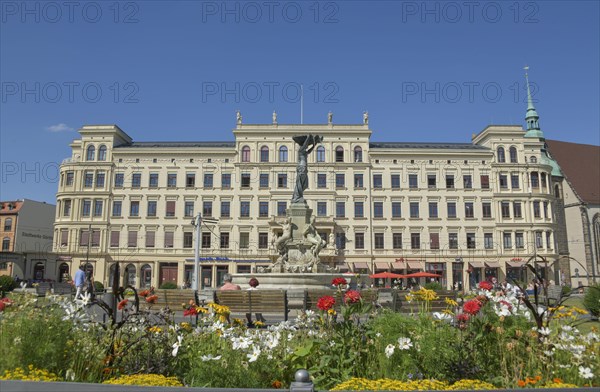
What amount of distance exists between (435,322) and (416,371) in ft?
3.29

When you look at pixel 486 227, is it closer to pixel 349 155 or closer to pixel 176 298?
pixel 349 155

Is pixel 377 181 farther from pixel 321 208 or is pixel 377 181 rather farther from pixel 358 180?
pixel 321 208

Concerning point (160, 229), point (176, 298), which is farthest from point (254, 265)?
point (176, 298)

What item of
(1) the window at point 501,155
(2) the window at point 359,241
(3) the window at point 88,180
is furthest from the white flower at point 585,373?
(3) the window at point 88,180

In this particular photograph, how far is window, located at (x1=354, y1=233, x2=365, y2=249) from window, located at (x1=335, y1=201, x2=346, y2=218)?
2.66 metres

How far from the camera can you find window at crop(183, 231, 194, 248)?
52.8 m

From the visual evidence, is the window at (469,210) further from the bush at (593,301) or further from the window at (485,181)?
the bush at (593,301)

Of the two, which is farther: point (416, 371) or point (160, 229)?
point (160, 229)

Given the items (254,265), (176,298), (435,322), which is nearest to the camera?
(435,322)

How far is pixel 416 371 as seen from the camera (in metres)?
5.17

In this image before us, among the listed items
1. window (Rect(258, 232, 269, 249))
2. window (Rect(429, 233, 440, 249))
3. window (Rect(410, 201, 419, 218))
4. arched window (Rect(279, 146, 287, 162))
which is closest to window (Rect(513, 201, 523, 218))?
window (Rect(429, 233, 440, 249))

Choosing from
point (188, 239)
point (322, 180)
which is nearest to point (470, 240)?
point (322, 180)

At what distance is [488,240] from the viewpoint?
175ft

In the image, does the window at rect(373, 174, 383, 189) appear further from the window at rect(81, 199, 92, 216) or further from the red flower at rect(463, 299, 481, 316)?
the red flower at rect(463, 299, 481, 316)
